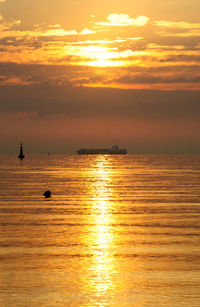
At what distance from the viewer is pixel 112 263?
97.2ft

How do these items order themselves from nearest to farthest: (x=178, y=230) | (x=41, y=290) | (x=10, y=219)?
(x=41, y=290) → (x=178, y=230) → (x=10, y=219)

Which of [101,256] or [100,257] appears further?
[101,256]

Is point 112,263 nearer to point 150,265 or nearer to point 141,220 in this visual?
point 150,265

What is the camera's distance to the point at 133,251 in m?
32.9

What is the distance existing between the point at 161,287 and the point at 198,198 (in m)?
48.0

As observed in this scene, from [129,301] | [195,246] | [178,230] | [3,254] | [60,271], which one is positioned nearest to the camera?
[129,301]

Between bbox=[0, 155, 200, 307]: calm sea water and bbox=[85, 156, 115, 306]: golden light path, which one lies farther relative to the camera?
bbox=[85, 156, 115, 306]: golden light path

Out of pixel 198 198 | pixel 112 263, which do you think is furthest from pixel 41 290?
pixel 198 198

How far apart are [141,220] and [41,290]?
24772 mm

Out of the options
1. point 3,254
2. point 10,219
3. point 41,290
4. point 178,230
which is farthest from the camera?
point 10,219

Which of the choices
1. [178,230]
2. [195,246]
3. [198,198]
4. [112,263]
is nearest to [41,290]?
[112,263]

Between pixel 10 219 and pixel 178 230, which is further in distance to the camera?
pixel 10 219

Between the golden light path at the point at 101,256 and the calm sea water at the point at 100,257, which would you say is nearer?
the calm sea water at the point at 100,257

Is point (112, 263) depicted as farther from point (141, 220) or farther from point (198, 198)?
point (198, 198)
